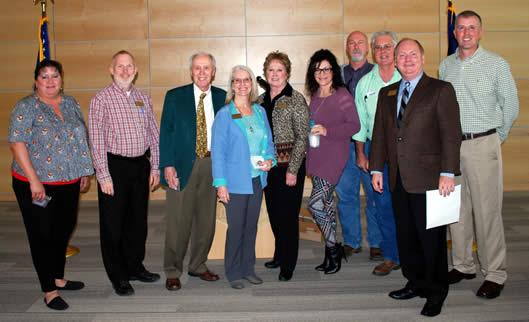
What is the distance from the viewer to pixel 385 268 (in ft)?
13.5

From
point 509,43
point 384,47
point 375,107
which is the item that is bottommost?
point 375,107

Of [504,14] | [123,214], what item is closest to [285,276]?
[123,214]

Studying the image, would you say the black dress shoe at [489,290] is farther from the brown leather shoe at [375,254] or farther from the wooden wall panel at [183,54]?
the wooden wall panel at [183,54]

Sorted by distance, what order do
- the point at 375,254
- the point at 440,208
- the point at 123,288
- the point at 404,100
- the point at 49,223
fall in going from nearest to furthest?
the point at 440,208 → the point at 404,100 → the point at 49,223 → the point at 123,288 → the point at 375,254

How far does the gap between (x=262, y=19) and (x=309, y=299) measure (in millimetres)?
4672

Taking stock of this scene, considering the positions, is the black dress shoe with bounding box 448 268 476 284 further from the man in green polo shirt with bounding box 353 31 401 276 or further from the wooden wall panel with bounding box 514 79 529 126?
the wooden wall panel with bounding box 514 79 529 126

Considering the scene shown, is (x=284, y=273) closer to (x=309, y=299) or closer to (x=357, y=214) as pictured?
(x=309, y=299)

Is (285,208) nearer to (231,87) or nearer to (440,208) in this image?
(231,87)

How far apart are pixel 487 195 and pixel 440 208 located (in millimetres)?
613

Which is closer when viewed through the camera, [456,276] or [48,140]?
[48,140]

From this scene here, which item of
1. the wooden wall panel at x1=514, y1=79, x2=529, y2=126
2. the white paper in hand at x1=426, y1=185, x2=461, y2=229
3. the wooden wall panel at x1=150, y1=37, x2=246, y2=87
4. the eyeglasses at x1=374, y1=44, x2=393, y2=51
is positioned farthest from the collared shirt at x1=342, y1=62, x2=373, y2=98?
the wooden wall panel at x1=514, y1=79, x2=529, y2=126

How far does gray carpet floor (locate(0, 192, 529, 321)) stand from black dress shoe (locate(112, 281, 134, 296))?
52mm

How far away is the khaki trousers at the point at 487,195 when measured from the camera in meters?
3.57

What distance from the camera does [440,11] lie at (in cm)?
732
